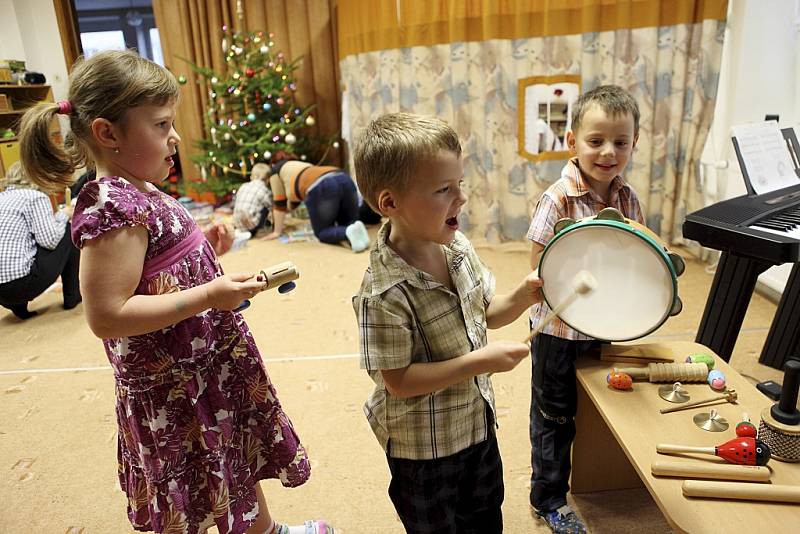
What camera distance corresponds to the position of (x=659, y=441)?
3.75ft

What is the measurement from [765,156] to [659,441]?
4.59 feet

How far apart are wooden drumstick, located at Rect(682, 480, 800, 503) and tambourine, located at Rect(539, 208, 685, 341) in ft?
0.89

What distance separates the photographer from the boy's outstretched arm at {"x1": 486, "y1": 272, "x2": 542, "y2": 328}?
115 centimetres

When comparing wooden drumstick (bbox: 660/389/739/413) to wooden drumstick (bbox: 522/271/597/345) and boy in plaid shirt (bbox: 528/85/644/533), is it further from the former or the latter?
wooden drumstick (bbox: 522/271/597/345)

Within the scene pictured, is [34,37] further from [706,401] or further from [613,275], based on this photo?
[706,401]

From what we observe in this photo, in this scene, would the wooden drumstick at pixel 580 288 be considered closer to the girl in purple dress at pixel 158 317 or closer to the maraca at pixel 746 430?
the maraca at pixel 746 430

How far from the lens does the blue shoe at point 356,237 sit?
4.11 meters

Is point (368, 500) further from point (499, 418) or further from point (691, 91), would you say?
point (691, 91)

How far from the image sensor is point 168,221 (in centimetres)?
114

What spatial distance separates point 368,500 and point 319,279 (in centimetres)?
203

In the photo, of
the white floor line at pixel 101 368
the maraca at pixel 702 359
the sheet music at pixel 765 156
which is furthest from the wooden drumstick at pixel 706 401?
the white floor line at pixel 101 368

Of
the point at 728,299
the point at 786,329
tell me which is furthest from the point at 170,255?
the point at 786,329

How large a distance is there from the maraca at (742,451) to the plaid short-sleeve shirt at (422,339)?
413 millimetres

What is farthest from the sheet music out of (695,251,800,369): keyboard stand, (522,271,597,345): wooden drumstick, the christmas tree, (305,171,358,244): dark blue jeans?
the christmas tree
